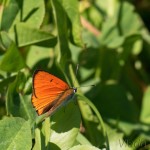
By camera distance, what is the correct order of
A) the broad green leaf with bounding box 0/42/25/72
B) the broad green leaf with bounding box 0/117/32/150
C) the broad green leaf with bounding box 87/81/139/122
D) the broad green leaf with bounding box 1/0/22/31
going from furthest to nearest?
the broad green leaf with bounding box 87/81/139/122
the broad green leaf with bounding box 1/0/22/31
the broad green leaf with bounding box 0/42/25/72
the broad green leaf with bounding box 0/117/32/150

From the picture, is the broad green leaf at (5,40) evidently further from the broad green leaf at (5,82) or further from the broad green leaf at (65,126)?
the broad green leaf at (65,126)

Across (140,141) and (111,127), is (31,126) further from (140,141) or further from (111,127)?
(111,127)

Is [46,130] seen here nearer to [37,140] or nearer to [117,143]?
[37,140]

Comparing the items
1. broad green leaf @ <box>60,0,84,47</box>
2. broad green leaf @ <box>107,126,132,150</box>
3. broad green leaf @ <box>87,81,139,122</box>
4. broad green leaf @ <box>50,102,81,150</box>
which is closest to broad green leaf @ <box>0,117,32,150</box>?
broad green leaf @ <box>50,102,81,150</box>

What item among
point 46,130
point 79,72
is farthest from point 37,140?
point 79,72

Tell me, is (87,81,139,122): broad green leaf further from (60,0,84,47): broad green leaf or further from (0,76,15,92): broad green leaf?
(0,76,15,92): broad green leaf

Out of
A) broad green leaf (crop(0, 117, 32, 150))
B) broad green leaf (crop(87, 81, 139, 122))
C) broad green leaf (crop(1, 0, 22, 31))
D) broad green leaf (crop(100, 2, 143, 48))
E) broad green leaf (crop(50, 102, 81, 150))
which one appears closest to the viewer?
broad green leaf (crop(0, 117, 32, 150))

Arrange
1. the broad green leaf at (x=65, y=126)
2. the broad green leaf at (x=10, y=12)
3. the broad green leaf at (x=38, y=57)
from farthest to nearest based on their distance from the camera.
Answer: the broad green leaf at (x=38, y=57), the broad green leaf at (x=10, y=12), the broad green leaf at (x=65, y=126)

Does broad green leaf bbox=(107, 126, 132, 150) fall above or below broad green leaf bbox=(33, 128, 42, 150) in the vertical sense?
below

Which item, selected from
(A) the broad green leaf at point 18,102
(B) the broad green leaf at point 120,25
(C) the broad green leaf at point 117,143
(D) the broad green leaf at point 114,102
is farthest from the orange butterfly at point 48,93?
(B) the broad green leaf at point 120,25
